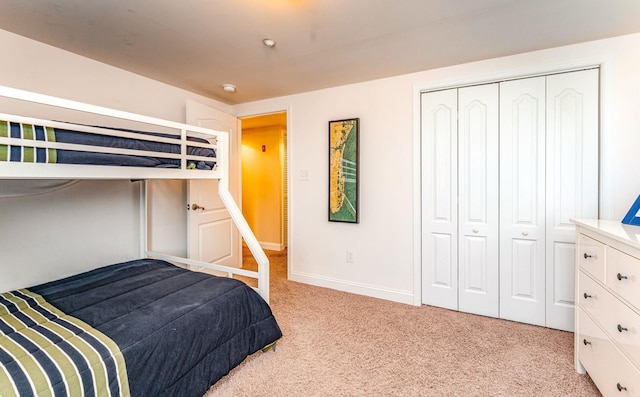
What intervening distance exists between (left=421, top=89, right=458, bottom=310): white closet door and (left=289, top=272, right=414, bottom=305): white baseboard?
0.19 metres

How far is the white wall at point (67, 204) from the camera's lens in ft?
6.46

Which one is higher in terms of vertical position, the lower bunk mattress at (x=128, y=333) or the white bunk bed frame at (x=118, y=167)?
the white bunk bed frame at (x=118, y=167)

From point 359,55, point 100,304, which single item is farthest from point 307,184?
point 100,304

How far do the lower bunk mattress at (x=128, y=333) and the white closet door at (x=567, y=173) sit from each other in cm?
215

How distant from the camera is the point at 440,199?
2.66 metres

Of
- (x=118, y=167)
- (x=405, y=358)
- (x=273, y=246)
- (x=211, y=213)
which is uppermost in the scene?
(x=118, y=167)

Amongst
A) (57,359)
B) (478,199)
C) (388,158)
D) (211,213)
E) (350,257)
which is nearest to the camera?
(57,359)

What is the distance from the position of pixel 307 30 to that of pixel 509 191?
6.49 ft

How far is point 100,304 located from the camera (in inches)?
62.1

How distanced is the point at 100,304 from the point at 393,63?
2610 mm

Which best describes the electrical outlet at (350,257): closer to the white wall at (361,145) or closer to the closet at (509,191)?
the white wall at (361,145)

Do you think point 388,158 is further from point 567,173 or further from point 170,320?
point 170,320

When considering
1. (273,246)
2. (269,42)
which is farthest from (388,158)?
(273,246)

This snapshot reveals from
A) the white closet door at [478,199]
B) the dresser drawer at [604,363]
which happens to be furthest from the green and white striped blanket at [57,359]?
the white closet door at [478,199]
